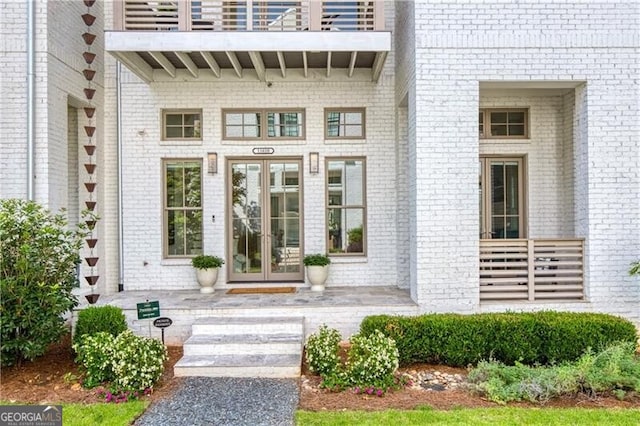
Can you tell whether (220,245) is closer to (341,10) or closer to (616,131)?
(341,10)

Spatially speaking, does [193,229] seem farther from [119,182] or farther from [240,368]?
[240,368]

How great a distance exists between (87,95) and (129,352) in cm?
470

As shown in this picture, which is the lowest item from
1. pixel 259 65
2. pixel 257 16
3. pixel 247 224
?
pixel 247 224

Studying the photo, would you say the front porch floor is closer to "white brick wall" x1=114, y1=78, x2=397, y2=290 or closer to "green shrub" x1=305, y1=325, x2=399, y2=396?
"green shrub" x1=305, y1=325, x2=399, y2=396

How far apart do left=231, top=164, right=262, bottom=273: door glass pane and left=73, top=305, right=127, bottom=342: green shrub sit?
2.48 meters

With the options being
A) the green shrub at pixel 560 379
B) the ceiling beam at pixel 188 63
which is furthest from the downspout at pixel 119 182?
the green shrub at pixel 560 379

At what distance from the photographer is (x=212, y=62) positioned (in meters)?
6.72

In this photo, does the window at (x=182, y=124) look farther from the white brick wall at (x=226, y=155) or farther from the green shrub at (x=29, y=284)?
the green shrub at (x=29, y=284)

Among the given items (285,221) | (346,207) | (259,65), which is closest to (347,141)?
(346,207)

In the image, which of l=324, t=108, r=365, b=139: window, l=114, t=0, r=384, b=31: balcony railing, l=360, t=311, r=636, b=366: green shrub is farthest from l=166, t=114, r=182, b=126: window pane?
l=360, t=311, r=636, b=366: green shrub

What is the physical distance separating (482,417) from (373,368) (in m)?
1.13

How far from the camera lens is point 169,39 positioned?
6.08 metres

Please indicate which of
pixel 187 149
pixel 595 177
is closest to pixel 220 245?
pixel 187 149

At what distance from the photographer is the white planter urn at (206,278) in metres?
7.04
